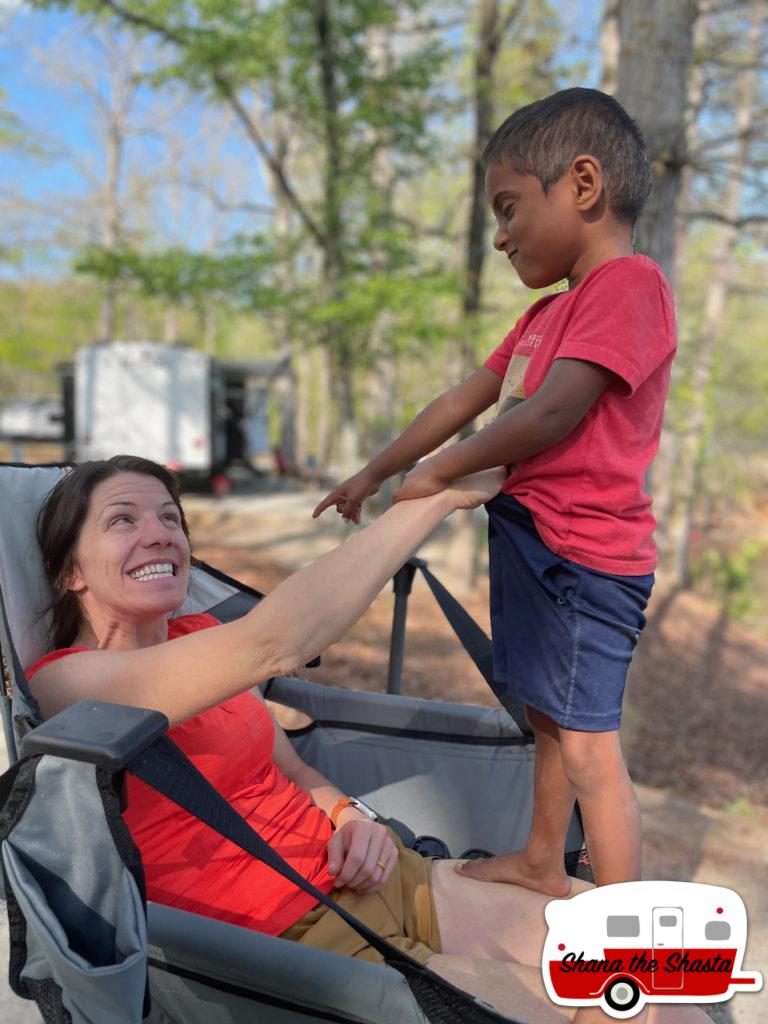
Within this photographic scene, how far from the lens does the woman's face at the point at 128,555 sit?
153cm

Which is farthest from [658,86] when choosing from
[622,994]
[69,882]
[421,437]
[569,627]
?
[69,882]

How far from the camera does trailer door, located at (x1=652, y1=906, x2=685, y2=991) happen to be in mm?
1112

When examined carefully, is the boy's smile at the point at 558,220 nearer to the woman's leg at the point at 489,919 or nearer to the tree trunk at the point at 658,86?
the woman's leg at the point at 489,919

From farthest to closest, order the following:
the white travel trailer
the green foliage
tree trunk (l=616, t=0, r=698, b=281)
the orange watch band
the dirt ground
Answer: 1. the green foliage
2. the white travel trailer
3. the dirt ground
4. tree trunk (l=616, t=0, r=698, b=281)
5. the orange watch band

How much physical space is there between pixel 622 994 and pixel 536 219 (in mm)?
1332

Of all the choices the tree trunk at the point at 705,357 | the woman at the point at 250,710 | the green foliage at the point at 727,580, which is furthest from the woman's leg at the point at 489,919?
the green foliage at the point at 727,580

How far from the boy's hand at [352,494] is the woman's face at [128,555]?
0.31m

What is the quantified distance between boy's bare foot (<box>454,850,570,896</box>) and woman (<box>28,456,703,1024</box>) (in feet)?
0.06

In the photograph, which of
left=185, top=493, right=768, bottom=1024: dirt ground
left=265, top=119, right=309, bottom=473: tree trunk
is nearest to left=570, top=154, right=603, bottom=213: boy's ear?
left=185, top=493, right=768, bottom=1024: dirt ground

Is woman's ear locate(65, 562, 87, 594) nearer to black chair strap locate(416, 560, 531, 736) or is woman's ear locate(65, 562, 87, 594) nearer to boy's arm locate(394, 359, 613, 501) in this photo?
boy's arm locate(394, 359, 613, 501)

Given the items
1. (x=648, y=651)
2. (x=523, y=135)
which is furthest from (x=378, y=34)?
(x=523, y=135)

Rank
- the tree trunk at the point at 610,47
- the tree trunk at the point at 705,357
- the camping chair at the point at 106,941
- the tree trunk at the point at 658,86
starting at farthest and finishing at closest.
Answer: the tree trunk at the point at 705,357, the tree trunk at the point at 610,47, the tree trunk at the point at 658,86, the camping chair at the point at 106,941

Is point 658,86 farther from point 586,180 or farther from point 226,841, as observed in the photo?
point 226,841

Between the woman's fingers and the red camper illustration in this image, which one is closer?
the red camper illustration
